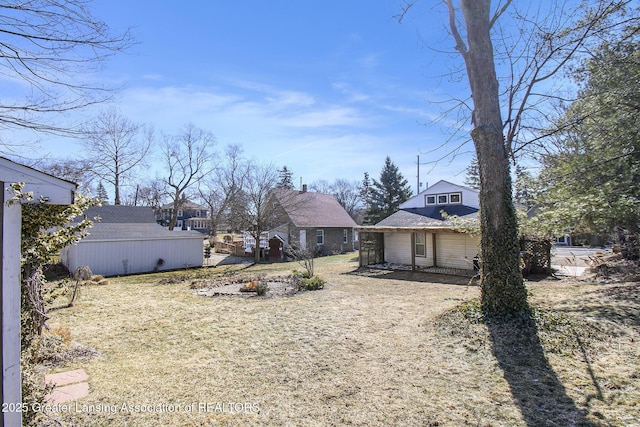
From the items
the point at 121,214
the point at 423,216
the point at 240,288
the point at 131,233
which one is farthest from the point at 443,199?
the point at 121,214

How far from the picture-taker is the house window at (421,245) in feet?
57.6

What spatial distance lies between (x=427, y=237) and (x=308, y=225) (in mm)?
10643

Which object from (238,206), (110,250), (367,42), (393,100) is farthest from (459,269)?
(110,250)

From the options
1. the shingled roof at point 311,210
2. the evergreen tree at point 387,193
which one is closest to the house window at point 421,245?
the shingled roof at point 311,210

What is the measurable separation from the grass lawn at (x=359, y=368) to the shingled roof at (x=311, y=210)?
1731cm

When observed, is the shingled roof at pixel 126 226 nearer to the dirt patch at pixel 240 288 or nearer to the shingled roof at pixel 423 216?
the dirt patch at pixel 240 288

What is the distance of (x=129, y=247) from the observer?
1809 centimetres

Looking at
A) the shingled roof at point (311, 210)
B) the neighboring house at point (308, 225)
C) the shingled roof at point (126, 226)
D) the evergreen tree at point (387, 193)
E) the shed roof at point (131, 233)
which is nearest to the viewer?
the shed roof at point (131, 233)

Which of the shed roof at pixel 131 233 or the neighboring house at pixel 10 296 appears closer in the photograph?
the neighboring house at pixel 10 296

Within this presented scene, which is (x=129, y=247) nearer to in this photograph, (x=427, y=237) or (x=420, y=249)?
(x=420, y=249)

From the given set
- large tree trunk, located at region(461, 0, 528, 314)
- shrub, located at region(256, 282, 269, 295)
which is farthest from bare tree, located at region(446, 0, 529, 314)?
shrub, located at region(256, 282, 269, 295)

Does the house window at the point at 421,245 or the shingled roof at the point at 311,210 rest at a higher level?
the shingled roof at the point at 311,210

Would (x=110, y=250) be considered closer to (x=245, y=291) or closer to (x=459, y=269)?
(x=245, y=291)

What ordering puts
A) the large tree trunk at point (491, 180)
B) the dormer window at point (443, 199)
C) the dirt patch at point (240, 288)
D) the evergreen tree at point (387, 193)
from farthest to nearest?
the evergreen tree at point (387, 193)
the dormer window at point (443, 199)
the dirt patch at point (240, 288)
the large tree trunk at point (491, 180)
